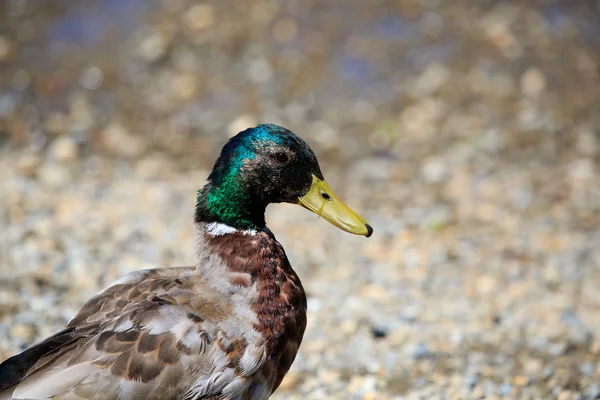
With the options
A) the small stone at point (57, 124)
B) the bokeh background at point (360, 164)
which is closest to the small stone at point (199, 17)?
the bokeh background at point (360, 164)

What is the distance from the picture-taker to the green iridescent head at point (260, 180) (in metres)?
3.66

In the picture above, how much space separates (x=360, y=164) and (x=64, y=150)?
2.61 m

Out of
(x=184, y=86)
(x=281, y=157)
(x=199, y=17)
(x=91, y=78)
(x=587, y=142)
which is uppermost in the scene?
(x=199, y=17)

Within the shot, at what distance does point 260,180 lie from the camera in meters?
3.68

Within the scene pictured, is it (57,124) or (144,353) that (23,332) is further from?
(57,124)

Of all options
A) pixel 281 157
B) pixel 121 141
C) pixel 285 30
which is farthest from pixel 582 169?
pixel 281 157

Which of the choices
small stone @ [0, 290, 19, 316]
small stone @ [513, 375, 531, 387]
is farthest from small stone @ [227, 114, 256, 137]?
small stone @ [513, 375, 531, 387]

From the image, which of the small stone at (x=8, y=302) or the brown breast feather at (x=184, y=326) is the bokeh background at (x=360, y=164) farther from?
the brown breast feather at (x=184, y=326)

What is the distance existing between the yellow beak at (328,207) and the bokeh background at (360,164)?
4.01 ft

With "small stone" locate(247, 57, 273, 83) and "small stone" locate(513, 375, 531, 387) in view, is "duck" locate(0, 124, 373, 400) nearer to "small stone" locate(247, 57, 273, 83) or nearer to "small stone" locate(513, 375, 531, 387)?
"small stone" locate(513, 375, 531, 387)

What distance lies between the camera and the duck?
10.7 feet

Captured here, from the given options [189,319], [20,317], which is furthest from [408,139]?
[189,319]

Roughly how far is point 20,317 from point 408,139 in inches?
159

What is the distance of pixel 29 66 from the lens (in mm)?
8688
